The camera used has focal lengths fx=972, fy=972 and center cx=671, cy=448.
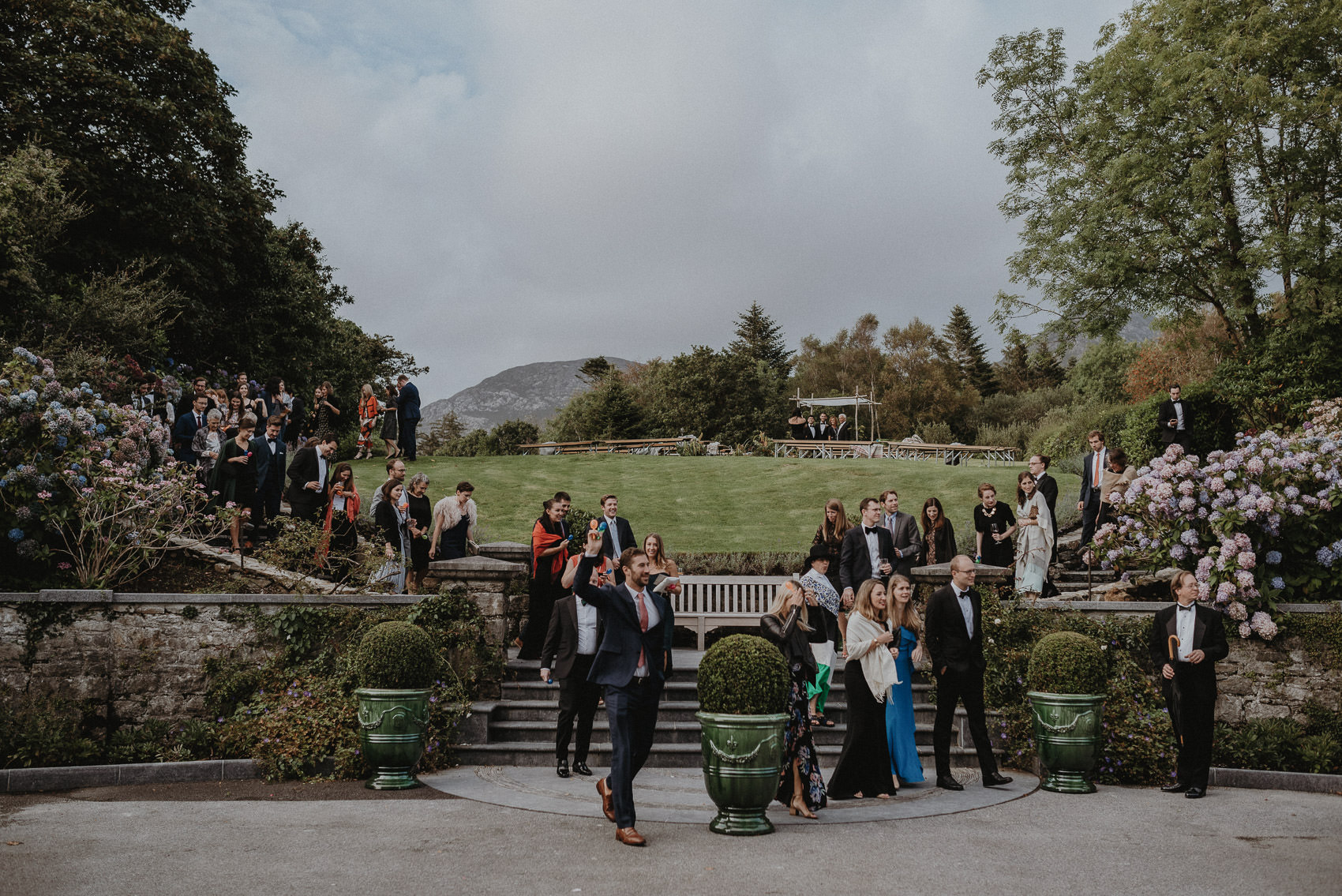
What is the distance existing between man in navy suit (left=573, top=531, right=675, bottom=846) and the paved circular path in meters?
0.53

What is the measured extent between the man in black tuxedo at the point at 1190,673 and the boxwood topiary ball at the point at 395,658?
6368mm

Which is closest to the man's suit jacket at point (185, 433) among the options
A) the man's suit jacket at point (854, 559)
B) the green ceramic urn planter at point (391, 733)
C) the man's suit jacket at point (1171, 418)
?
the green ceramic urn planter at point (391, 733)

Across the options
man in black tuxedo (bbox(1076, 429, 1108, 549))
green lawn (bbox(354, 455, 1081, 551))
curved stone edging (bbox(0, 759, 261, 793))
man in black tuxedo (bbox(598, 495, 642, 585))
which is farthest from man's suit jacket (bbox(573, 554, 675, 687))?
green lawn (bbox(354, 455, 1081, 551))

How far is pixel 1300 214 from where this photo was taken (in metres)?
19.2

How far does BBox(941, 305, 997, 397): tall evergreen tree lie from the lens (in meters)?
68.6

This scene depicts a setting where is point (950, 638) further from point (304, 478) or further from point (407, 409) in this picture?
point (407, 409)

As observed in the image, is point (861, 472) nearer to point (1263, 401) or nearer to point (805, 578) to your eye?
point (1263, 401)

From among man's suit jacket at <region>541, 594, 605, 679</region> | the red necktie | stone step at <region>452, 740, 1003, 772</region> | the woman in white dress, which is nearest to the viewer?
the red necktie

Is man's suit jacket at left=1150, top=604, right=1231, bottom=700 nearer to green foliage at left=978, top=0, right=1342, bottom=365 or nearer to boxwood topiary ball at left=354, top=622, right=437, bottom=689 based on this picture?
boxwood topiary ball at left=354, top=622, right=437, bottom=689

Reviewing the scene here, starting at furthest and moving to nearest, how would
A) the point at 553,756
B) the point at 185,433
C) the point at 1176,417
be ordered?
the point at 1176,417 → the point at 185,433 → the point at 553,756

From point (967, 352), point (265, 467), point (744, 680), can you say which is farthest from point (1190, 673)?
point (967, 352)

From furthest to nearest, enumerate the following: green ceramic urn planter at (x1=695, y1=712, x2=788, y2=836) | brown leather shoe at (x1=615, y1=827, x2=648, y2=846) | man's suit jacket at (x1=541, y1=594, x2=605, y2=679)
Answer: man's suit jacket at (x1=541, y1=594, x2=605, y2=679) → green ceramic urn planter at (x1=695, y1=712, x2=788, y2=836) → brown leather shoe at (x1=615, y1=827, x2=648, y2=846)

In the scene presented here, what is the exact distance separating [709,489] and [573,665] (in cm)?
1572

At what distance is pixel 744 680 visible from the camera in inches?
260
